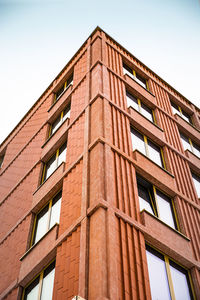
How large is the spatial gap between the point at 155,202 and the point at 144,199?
44 cm

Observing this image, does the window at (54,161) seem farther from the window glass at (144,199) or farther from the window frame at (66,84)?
the window frame at (66,84)

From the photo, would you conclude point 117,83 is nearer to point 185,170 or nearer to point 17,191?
point 185,170

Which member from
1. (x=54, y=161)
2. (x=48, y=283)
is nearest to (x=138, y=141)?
(x=54, y=161)

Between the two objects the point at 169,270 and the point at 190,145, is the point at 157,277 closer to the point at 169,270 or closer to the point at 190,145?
the point at 169,270

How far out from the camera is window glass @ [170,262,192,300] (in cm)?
1025

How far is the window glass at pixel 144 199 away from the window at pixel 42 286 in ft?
10.8

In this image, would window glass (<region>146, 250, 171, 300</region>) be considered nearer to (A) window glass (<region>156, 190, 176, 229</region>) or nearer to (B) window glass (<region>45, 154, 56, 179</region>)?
(A) window glass (<region>156, 190, 176, 229</region>)

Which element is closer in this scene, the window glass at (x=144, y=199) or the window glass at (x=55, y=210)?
→ the window glass at (x=144, y=199)

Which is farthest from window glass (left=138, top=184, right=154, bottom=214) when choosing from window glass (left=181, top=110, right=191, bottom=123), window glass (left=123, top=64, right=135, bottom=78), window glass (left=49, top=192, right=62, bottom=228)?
window glass (left=181, top=110, right=191, bottom=123)

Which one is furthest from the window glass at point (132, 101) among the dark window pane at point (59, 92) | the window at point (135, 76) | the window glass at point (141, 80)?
the dark window pane at point (59, 92)

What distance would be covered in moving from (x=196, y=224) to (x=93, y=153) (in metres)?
4.25

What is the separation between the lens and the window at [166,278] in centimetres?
978

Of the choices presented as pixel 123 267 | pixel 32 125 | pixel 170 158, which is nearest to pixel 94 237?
pixel 123 267

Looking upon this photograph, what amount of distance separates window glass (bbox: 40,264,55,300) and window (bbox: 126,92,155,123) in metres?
8.37
